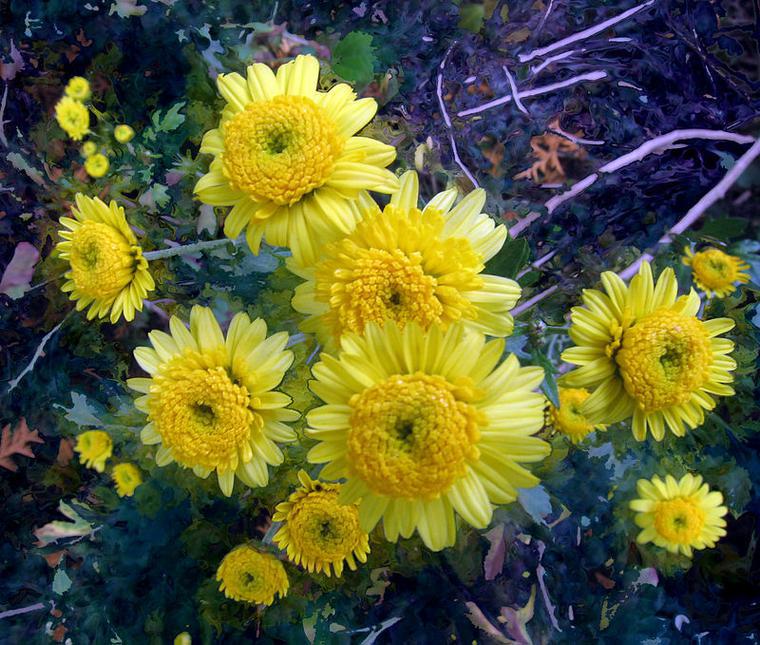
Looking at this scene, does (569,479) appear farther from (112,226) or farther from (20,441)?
(20,441)

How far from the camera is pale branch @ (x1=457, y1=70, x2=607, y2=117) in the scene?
6.64 ft

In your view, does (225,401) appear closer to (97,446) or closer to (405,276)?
(405,276)

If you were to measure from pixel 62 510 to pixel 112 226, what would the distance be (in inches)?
51.9

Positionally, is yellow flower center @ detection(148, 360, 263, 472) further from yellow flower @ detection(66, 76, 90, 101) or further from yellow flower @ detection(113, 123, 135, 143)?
yellow flower @ detection(66, 76, 90, 101)

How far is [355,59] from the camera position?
1660mm

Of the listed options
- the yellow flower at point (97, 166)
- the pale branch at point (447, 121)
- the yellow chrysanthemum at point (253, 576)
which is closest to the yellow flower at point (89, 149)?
the yellow flower at point (97, 166)

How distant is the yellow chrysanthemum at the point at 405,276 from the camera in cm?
87

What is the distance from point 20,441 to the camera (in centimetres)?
220

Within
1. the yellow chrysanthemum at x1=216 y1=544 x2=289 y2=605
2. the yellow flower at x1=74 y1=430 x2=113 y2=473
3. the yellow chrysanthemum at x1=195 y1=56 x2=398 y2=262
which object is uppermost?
the yellow chrysanthemum at x1=195 y1=56 x2=398 y2=262

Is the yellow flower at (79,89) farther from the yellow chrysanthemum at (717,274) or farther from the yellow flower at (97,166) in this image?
the yellow chrysanthemum at (717,274)

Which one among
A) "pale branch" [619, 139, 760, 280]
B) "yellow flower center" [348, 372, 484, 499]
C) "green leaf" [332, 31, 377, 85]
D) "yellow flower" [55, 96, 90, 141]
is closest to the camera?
"yellow flower center" [348, 372, 484, 499]

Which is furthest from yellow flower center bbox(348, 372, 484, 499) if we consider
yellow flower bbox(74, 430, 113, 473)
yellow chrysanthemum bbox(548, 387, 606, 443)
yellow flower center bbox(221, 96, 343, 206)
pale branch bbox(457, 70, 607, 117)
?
pale branch bbox(457, 70, 607, 117)

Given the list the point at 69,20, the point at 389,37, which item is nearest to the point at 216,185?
the point at 389,37

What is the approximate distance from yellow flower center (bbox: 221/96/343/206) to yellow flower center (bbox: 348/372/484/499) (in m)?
0.32
